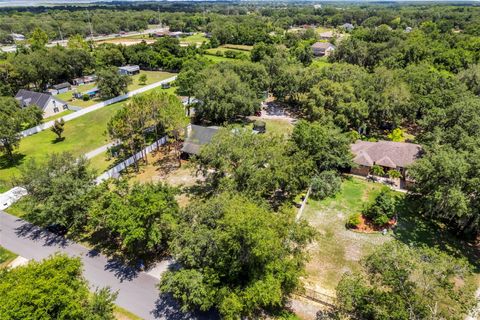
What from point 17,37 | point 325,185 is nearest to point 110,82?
point 325,185

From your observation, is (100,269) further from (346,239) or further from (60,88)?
(60,88)

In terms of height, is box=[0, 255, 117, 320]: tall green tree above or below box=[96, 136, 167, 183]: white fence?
above

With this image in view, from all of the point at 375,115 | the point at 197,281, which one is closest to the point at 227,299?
the point at 197,281

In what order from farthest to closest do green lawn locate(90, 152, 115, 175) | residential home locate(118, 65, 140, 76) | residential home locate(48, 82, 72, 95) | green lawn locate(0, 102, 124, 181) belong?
residential home locate(118, 65, 140, 76) < residential home locate(48, 82, 72, 95) < green lawn locate(0, 102, 124, 181) < green lawn locate(90, 152, 115, 175)

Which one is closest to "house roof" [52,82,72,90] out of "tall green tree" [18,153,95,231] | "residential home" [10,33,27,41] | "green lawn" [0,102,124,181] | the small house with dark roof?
the small house with dark roof

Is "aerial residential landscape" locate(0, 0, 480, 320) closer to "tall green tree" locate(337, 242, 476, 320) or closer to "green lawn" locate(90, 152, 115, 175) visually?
"tall green tree" locate(337, 242, 476, 320)

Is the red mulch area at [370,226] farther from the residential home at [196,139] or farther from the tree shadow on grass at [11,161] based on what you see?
the tree shadow on grass at [11,161]

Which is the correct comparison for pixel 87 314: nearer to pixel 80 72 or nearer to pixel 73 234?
pixel 73 234

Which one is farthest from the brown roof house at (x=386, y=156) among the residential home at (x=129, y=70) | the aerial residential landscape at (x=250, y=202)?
the residential home at (x=129, y=70)
